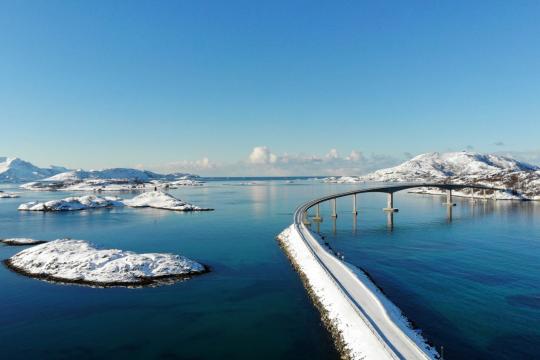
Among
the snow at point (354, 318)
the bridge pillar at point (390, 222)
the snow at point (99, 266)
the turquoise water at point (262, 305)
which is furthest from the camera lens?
the bridge pillar at point (390, 222)

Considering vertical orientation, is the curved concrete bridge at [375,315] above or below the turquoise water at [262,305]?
above

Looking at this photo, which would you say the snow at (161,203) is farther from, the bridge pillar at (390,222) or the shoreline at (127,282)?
the shoreline at (127,282)

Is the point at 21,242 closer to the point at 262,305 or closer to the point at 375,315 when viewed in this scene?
the point at 262,305

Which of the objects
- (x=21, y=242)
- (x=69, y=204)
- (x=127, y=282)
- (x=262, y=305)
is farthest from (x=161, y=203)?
(x=262, y=305)

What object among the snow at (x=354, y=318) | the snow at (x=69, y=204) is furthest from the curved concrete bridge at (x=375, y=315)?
the snow at (x=69, y=204)

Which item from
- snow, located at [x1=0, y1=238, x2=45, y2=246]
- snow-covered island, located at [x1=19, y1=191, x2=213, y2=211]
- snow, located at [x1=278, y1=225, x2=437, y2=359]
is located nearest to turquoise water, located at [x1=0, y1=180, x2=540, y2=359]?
snow, located at [x1=278, y1=225, x2=437, y2=359]

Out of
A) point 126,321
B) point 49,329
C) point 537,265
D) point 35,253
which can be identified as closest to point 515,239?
point 537,265

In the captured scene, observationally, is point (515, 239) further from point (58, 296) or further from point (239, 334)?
point (58, 296)
